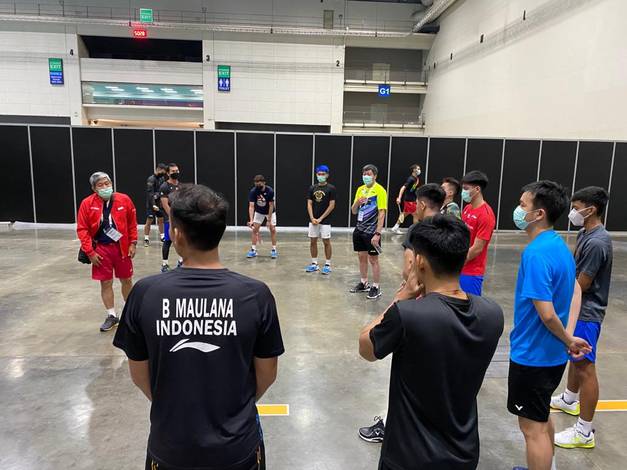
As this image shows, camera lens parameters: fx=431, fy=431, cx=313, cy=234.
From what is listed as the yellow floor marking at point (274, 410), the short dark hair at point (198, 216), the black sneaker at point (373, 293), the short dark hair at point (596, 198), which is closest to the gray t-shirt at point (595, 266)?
the short dark hair at point (596, 198)

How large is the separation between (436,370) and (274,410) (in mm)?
2164

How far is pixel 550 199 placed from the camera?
2289mm

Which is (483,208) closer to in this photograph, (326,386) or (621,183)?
(326,386)

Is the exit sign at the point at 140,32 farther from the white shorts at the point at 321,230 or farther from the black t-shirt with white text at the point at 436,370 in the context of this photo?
the black t-shirt with white text at the point at 436,370

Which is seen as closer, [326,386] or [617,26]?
[326,386]

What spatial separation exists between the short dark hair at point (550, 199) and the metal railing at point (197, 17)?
22.4 metres

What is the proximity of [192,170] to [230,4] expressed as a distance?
14085 mm

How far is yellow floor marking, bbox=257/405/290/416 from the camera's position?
3264mm

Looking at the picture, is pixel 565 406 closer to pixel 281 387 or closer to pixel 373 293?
pixel 281 387

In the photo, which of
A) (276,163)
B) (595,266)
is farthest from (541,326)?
(276,163)

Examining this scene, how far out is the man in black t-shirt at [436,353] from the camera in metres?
1.46

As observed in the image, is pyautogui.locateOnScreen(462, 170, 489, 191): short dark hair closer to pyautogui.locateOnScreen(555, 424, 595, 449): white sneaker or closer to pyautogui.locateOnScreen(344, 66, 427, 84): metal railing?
pyautogui.locateOnScreen(555, 424, 595, 449): white sneaker

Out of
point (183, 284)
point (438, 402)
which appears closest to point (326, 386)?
point (438, 402)

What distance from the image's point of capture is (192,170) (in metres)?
11.8
